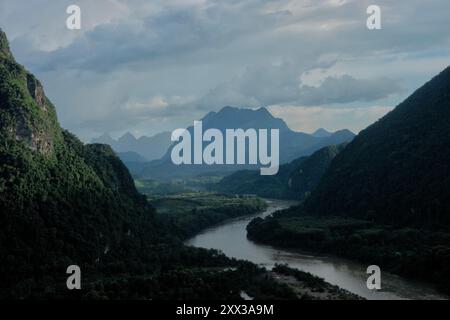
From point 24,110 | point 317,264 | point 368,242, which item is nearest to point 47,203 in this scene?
point 24,110

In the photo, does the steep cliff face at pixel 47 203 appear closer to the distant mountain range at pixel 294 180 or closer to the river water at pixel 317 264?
the river water at pixel 317 264

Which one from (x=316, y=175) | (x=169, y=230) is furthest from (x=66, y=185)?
(x=316, y=175)

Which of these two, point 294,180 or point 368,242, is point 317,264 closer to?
point 368,242

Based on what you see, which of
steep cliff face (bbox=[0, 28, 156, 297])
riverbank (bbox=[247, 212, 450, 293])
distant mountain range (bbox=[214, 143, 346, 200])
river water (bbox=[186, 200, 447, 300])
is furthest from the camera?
distant mountain range (bbox=[214, 143, 346, 200])

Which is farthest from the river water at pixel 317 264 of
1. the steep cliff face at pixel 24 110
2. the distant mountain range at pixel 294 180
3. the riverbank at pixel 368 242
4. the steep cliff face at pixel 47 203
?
the distant mountain range at pixel 294 180

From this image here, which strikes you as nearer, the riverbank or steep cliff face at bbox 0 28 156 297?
the riverbank

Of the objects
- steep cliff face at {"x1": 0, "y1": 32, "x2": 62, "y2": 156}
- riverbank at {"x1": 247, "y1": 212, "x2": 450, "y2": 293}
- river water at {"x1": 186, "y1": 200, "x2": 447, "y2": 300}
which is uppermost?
steep cliff face at {"x1": 0, "y1": 32, "x2": 62, "y2": 156}

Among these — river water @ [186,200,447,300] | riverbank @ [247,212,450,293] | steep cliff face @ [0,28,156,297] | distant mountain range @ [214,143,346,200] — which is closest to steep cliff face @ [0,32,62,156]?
steep cliff face @ [0,28,156,297]

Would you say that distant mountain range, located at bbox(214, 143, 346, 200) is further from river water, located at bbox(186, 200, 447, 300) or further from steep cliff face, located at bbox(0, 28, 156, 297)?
steep cliff face, located at bbox(0, 28, 156, 297)
